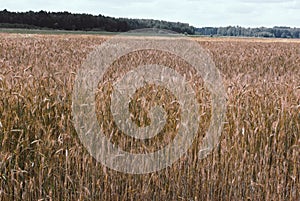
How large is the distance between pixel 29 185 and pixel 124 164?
0.75 metres

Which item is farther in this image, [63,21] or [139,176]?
[63,21]

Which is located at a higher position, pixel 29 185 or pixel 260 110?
pixel 260 110

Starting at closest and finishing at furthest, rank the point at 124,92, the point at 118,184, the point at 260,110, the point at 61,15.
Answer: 1. the point at 118,184
2. the point at 260,110
3. the point at 124,92
4. the point at 61,15

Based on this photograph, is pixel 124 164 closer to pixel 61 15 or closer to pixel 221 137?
pixel 221 137

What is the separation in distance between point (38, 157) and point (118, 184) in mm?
656

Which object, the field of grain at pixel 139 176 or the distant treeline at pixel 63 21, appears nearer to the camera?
the field of grain at pixel 139 176

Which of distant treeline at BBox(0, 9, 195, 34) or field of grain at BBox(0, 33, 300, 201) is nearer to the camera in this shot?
field of grain at BBox(0, 33, 300, 201)

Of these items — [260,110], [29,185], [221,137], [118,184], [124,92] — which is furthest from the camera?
[124,92]

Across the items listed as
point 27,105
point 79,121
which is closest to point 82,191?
point 79,121

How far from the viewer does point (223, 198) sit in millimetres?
3389

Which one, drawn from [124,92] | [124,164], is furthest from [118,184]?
[124,92]

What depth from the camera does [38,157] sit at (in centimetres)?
340

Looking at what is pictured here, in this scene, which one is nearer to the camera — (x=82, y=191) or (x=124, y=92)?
(x=82, y=191)

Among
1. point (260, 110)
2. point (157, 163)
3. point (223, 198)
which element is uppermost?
point (260, 110)
